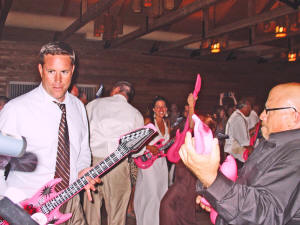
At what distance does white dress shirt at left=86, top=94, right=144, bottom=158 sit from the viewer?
3445 mm

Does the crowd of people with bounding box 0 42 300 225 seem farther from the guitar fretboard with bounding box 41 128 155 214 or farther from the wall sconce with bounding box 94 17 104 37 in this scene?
the wall sconce with bounding box 94 17 104 37

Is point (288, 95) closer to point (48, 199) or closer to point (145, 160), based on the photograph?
point (48, 199)

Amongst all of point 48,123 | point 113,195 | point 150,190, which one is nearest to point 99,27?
point 150,190

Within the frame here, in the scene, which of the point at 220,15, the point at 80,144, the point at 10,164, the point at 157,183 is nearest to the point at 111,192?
the point at 157,183

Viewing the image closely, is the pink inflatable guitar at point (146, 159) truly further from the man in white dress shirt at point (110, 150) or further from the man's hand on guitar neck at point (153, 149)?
the man in white dress shirt at point (110, 150)

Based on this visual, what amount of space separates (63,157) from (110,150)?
62.4 inches

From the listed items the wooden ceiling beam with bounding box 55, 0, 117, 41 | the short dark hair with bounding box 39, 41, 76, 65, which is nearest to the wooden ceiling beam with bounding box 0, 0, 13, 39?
the wooden ceiling beam with bounding box 55, 0, 117, 41

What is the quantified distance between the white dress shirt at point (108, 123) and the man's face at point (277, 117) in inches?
89.1

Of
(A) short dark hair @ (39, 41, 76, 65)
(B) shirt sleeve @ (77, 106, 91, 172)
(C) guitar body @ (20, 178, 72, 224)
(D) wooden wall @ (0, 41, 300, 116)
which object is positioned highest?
(D) wooden wall @ (0, 41, 300, 116)

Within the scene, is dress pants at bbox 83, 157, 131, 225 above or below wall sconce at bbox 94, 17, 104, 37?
below

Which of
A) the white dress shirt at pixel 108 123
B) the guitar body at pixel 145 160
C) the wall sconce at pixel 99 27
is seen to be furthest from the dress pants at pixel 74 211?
the wall sconce at pixel 99 27

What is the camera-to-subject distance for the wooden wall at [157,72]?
8.43 metres

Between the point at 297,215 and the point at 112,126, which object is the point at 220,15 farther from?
the point at 297,215

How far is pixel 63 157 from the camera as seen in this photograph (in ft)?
5.99
